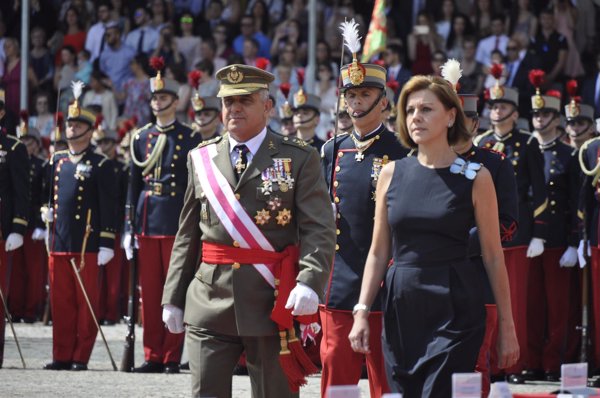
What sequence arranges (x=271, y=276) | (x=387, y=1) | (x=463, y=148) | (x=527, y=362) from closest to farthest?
(x=271, y=276) < (x=463, y=148) < (x=527, y=362) < (x=387, y=1)

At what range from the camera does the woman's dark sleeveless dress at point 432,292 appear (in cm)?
570

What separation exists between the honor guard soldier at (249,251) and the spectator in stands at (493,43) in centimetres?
1141

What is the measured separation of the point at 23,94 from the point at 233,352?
39.5 ft

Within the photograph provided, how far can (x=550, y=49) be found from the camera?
1767cm

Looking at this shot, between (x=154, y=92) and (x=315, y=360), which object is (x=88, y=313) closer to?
(x=154, y=92)

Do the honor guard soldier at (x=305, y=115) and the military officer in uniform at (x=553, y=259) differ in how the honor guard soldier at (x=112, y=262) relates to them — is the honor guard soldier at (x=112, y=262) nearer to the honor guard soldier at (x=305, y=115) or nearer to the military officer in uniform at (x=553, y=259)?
the honor guard soldier at (x=305, y=115)

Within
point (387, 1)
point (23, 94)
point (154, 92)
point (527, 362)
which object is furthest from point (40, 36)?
point (527, 362)

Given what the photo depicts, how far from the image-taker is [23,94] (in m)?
17.9

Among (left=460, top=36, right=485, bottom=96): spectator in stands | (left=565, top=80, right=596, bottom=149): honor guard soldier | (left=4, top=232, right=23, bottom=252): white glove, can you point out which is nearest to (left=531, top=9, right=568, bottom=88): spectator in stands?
(left=460, top=36, right=485, bottom=96): spectator in stands

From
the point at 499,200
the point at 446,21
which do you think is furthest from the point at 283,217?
the point at 446,21

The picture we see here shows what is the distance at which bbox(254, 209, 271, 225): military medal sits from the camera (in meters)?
6.53

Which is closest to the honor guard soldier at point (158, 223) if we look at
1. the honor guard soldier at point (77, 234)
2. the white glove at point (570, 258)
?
the honor guard soldier at point (77, 234)

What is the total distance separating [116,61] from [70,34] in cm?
167

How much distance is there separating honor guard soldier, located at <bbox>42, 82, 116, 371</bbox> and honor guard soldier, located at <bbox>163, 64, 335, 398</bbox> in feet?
16.7
